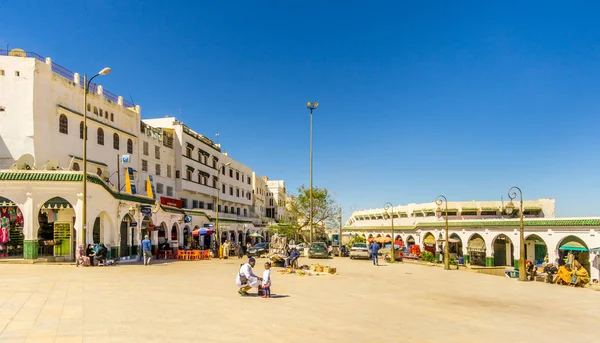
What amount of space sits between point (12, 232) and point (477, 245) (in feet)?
125

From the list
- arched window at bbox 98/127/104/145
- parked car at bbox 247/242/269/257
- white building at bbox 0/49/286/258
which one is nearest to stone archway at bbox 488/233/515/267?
parked car at bbox 247/242/269/257

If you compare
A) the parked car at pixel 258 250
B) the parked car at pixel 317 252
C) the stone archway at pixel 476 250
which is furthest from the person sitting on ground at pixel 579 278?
the parked car at pixel 258 250

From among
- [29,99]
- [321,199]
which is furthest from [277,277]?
[321,199]

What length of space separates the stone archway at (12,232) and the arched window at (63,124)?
8.33 meters

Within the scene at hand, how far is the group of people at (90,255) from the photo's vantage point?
2083cm

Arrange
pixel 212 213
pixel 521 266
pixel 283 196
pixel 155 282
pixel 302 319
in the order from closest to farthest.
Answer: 1. pixel 302 319
2. pixel 155 282
3. pixel 521 266
4. pixel 212 213
5. pixel 283 196

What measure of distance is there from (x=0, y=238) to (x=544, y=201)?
60.0 meters

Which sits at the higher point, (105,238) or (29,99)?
(29,99)

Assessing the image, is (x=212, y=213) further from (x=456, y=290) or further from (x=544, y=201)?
(x=544, y=201)

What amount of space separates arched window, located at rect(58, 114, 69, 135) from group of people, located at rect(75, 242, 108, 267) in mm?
10648

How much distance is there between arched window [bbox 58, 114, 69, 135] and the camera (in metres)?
28.6

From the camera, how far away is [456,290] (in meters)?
16.9

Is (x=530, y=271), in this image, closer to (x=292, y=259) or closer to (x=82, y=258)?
(x=292, y=259)

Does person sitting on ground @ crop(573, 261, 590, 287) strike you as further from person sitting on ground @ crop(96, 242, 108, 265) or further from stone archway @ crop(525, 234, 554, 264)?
person sitting on ground @ crop(96, 242, 108, 265)
